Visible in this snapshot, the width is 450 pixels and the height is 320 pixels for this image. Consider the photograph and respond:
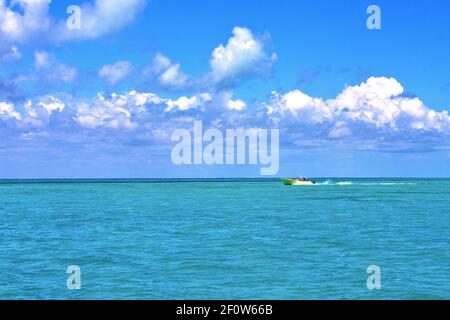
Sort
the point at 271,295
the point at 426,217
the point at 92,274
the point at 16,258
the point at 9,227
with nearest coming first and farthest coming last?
1. the point at 271,295
2. the point at 92,274
3. the point at 16,258
4. the point at 9,227
5. the point at 426,217

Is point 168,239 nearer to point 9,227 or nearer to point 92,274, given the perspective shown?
point 92,274

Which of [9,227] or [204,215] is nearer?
[9,227]

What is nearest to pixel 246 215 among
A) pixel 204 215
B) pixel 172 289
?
pixel 204 215

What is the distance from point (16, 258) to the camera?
138ft
